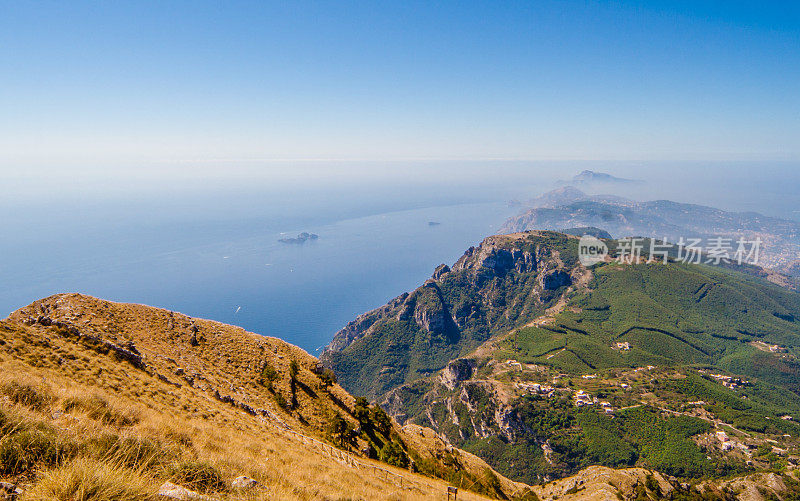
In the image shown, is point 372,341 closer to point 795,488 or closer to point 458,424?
point 458,424

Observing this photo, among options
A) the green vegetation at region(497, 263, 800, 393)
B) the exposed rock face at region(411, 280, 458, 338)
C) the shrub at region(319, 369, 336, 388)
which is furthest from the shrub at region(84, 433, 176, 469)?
the exposed rock face at region(411, 280, 458, 338)

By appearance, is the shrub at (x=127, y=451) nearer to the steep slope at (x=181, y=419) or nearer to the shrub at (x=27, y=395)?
the steep slope at (x=181, y=419)

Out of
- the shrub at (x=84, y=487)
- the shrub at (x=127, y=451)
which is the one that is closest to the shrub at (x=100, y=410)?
the shrub at (x=127, y=451)

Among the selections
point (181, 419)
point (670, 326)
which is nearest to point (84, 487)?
point (181, 419)

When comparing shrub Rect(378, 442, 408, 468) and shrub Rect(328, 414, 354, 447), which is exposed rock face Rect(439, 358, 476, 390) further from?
shrub Rect(328, 414, 354, 447)

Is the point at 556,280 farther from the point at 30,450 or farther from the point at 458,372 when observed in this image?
the point at 30,450

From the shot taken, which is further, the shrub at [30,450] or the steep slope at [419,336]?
the steep slope at [419,336]
